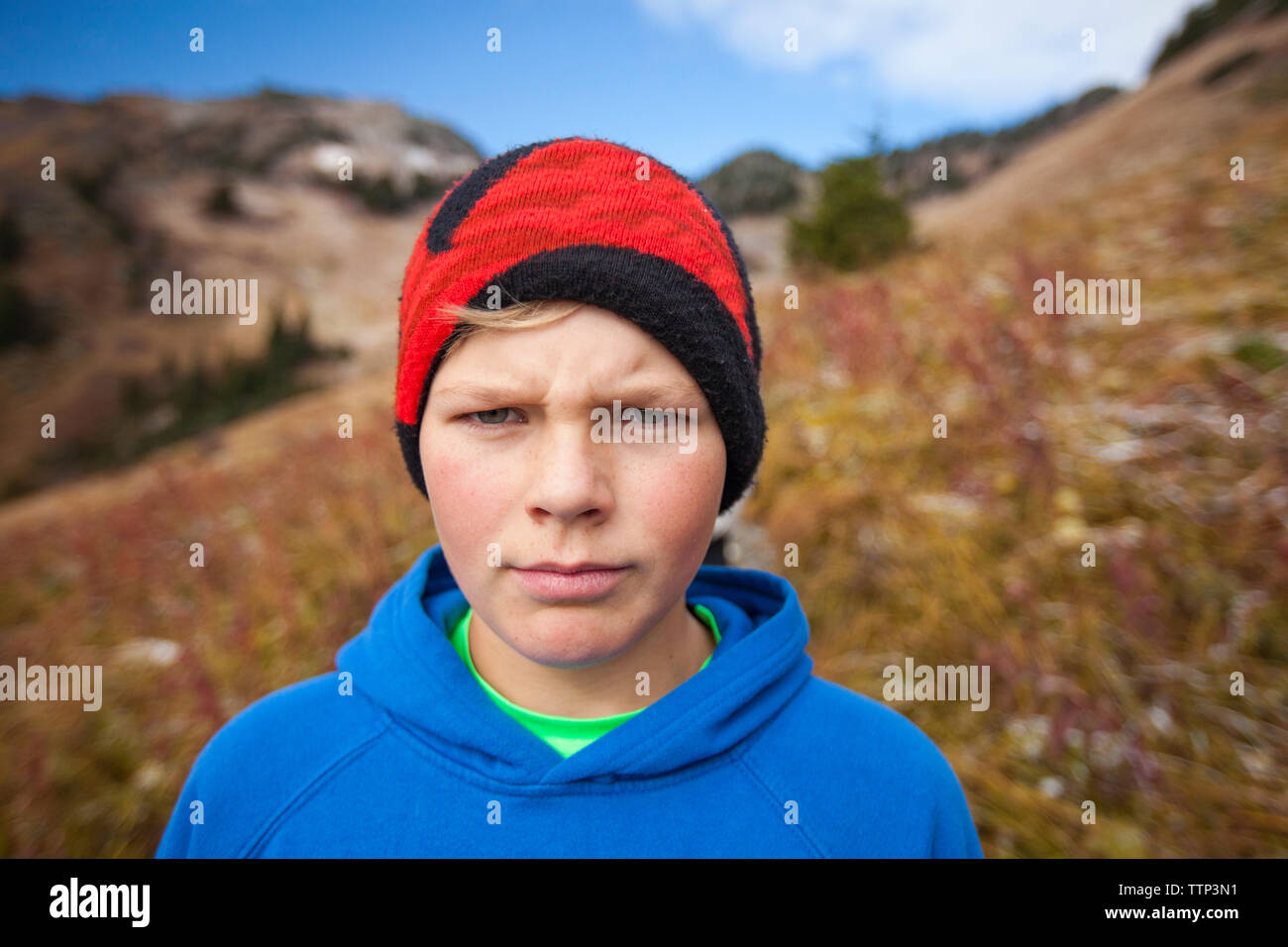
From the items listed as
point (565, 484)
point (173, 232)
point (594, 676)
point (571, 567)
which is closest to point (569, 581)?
point (571, 567)

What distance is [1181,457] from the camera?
11.9ft

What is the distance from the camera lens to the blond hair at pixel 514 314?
3.77ft

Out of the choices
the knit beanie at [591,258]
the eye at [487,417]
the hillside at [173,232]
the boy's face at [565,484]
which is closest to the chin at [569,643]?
the boy's face at [565,484]

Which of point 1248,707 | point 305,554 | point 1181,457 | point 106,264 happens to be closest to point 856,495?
point 1181,457

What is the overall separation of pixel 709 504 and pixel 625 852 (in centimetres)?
67

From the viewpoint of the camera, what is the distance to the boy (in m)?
1.14

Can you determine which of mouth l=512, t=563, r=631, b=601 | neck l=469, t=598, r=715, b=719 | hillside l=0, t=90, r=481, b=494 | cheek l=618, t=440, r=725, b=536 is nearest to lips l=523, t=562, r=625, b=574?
mouth l=512, t=563, r=631, b=601

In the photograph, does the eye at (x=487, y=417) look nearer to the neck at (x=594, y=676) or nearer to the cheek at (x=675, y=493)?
the cheek at (x=675, y=493)

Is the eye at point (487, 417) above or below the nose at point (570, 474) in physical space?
above

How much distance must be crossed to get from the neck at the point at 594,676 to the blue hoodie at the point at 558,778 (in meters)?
0.08

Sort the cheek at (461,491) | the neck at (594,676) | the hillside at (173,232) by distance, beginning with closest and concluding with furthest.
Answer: the cheek at (461,491) < the neck at (594,676) < the hillside at (173,232)

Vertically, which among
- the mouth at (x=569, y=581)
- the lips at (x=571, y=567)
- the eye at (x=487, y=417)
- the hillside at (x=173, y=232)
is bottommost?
the mouth at (x=569, y=581)

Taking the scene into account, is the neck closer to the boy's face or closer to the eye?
the boy's face

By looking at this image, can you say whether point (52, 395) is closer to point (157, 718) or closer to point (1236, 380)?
point (157, 718)
